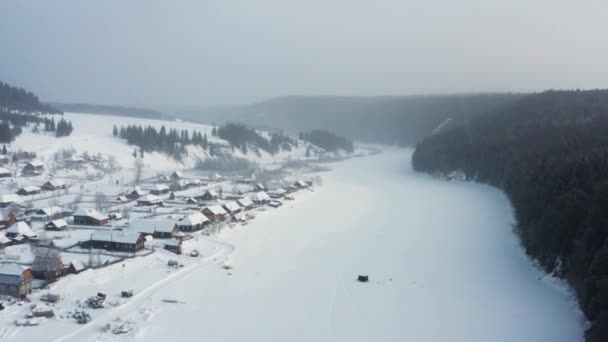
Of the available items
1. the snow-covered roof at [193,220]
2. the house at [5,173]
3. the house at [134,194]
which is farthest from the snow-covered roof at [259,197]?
the house at [5,173]

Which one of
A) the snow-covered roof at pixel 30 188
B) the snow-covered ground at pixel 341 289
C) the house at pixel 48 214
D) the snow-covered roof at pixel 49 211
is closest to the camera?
the snow-covered ground at pixel 341 289

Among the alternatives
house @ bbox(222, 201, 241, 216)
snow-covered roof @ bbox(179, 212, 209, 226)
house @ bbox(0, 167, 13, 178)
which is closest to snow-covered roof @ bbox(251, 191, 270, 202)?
house @ bbox(222, 201, 241, 216)

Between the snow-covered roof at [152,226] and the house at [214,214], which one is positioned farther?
Answer: the house at [214,214]

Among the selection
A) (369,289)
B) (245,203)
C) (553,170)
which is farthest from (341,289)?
(245,203)

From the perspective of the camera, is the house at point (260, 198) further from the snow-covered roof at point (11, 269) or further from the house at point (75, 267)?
the snow-covered roof at point (11, 269)

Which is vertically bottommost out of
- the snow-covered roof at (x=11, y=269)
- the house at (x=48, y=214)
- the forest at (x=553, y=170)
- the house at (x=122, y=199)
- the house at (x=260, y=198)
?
the house at (x=122, y=199)

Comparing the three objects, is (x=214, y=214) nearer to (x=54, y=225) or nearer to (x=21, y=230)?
(x=54, y=225)

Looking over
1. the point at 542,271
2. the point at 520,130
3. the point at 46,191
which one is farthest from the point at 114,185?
the point at 520,130
